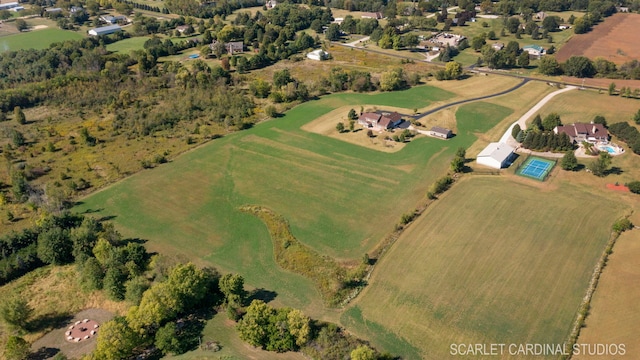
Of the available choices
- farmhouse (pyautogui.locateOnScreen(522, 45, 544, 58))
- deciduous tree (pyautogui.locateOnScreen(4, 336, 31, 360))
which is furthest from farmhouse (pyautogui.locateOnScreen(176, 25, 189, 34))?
deciduous tree (pyautogui.locateOnScreen(4, 336, 31, 360))

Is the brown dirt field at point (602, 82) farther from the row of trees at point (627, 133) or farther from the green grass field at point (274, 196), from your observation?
the green grass field at point (274, 196)

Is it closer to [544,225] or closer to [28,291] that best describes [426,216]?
[544,225]

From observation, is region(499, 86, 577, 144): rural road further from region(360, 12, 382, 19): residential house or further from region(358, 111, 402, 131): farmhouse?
region(360, 12, 382, 19): residential house

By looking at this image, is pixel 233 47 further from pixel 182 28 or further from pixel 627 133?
pixel 627 133

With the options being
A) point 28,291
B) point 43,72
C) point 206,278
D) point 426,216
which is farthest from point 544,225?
point 43,72

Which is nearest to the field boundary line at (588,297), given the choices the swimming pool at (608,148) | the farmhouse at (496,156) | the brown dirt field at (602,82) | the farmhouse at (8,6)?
the farmhouse at (496,156)

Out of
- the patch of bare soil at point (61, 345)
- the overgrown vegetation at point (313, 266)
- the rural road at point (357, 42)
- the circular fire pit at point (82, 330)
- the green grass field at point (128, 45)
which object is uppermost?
the rural road at point (357, 42)

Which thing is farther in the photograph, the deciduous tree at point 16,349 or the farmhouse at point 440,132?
the farmhouse at point 440,132
